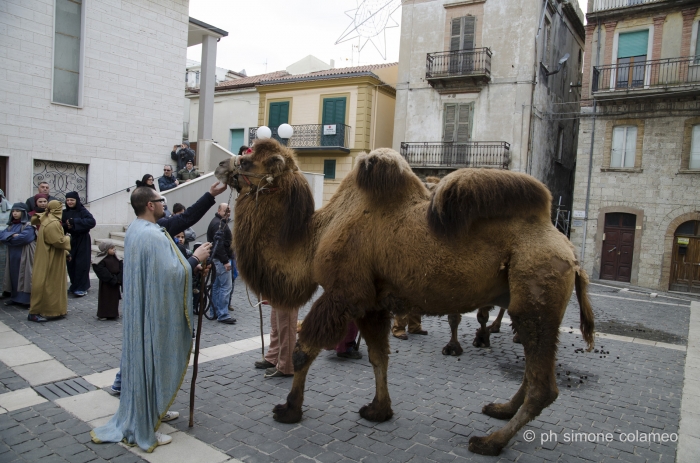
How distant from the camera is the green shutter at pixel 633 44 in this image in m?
19.8

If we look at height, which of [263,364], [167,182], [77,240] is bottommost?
[263,364]

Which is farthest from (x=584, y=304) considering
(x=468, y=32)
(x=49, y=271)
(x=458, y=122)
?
(x=468, y=32)

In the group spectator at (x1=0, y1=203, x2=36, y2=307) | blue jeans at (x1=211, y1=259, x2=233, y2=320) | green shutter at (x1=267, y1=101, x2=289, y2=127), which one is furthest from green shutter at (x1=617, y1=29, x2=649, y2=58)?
spectator at (x1=0, y1=203, x2=36, y2=307)

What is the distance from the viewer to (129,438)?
383 cm

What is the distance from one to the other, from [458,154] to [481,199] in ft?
64.4

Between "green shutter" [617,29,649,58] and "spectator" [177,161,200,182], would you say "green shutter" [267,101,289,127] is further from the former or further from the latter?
"green shutter" [617,29,649,58]

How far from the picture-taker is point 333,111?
26.2 metres

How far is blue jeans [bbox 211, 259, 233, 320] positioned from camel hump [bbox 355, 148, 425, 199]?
492 centimetres

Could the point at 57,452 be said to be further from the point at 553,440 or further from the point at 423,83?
the point at 423,83

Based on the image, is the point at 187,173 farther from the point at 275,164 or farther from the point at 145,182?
the point at 275,164

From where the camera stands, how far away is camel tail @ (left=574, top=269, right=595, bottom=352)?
4031 mm

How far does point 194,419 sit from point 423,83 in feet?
71.5

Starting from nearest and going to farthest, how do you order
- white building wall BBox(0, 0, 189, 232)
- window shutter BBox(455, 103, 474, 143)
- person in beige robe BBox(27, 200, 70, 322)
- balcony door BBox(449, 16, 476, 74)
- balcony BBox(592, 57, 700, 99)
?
person in beige robe BBox(27, 200, 70, 322) < white building wall BBox(0, 0, 189, 232) < balcony BBox(592, 57, 700, 99) < balcony door BBox(449, 16, 476, 74) < window shutter BBox(455, 103, 474, 143)

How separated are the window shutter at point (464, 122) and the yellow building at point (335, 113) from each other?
472 cm
